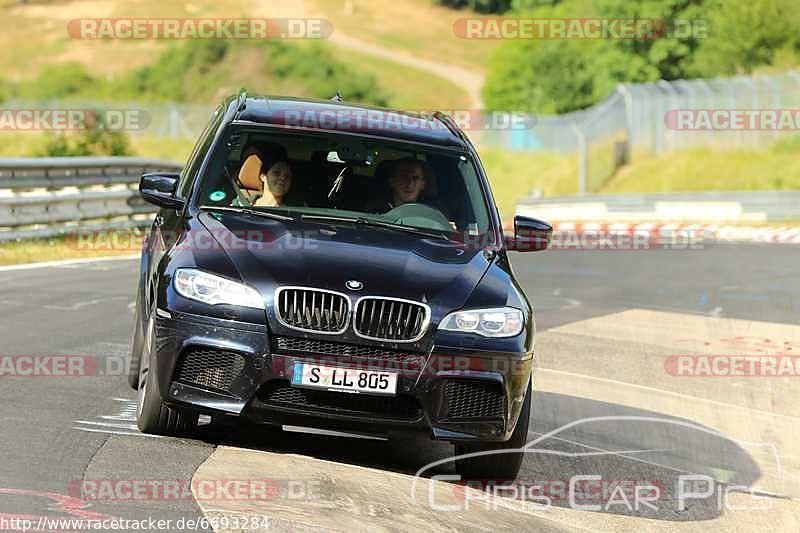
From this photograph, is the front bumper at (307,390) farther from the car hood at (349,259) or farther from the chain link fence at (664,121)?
the chain link fence at (664,121)

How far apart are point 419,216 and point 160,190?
4.71 ft

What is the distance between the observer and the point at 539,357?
12.4m

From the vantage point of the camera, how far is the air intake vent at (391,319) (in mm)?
7207

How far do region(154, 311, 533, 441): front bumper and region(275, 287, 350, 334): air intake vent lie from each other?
0.07 m

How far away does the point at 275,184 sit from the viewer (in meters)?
8.68

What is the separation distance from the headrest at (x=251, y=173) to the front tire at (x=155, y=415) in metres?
1.18

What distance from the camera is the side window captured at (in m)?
8.76

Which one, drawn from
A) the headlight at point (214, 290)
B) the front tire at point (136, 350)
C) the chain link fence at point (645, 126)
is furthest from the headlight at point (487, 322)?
the chain link fence at point (645, 126)

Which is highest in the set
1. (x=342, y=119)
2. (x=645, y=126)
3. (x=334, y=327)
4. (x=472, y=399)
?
(x=342, y=119)

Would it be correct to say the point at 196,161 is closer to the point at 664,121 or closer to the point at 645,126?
the point at 664,121

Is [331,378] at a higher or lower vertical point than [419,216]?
lower

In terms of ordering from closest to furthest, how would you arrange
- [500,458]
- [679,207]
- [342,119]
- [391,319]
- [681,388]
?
1. [391,319]
2. [500,458]
3. [342,119]
4. [681,388]
5. [679,207]

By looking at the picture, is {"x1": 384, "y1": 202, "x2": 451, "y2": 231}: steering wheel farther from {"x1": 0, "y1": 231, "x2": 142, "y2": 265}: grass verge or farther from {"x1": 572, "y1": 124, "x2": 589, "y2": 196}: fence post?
{"x1": 572, "y1": 124, "x2": 589, "y2": 196}: fence post

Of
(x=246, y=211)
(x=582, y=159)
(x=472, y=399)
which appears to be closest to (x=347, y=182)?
(x=246, y=211)
